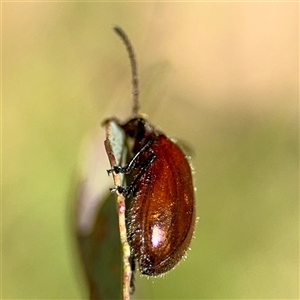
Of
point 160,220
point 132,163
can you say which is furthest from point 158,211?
point 132,163

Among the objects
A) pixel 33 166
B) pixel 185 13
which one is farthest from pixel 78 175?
pixel 185 13

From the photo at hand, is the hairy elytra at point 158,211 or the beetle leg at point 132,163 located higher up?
the beetle leg at point 132,163

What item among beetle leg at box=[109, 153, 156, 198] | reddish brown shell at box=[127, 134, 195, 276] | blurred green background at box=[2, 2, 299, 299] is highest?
blurred green background at box=[2, 2, 299, 299]

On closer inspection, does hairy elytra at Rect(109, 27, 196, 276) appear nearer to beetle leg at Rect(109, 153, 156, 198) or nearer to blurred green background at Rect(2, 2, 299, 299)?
beetle leg at Rect(109, 153, 156, 198)

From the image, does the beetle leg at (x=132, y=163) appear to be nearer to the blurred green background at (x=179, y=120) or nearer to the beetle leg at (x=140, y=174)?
the beetle leg at (x=140, y=174)

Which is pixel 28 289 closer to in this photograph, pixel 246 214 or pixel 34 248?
pixel 34 248

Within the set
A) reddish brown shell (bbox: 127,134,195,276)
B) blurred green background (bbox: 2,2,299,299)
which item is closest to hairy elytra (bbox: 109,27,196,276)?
reddish brown shell (bbox: 127,134,195,276)

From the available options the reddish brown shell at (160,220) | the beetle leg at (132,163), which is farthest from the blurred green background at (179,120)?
the reddish brown shell at (160,220)
